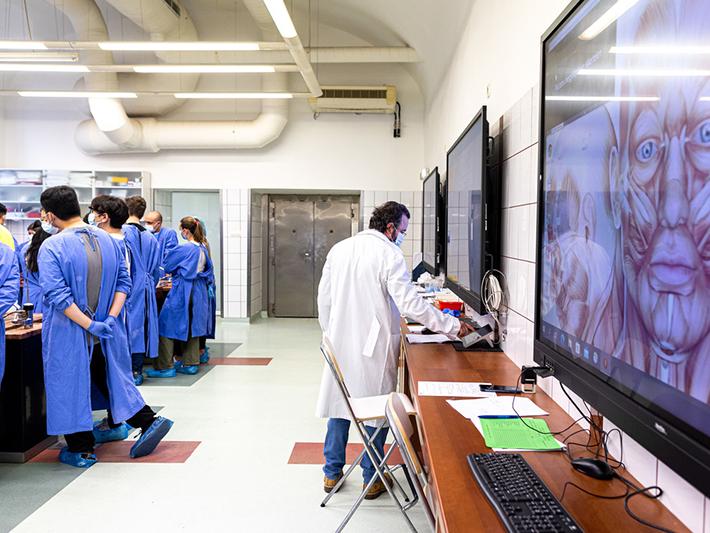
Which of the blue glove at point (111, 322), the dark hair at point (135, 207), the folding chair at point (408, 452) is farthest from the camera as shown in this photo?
the dark hair at point (135, 207)

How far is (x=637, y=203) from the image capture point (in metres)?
1.15

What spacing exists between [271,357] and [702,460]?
5659 mm

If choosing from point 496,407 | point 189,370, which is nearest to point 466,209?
point 496,407

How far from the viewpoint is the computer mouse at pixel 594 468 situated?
4.50 feet

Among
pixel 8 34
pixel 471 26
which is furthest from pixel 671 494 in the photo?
pixel 8 34

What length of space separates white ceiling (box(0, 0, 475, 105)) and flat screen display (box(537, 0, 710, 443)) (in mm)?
4590

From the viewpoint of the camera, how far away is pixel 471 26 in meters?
4.16

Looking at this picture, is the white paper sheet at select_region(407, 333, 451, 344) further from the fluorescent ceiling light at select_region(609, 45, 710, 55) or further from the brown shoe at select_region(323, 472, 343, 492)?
the fluorescent ceiling light at select_region(609, 45, 710, 55)

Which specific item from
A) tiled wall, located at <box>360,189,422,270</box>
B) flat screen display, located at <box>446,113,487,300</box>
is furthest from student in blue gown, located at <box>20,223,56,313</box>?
tiled wall, located at <box>360,189,422,270</box>

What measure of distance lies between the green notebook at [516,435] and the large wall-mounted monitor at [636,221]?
0.59ft

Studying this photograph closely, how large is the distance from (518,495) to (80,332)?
2.78 meters

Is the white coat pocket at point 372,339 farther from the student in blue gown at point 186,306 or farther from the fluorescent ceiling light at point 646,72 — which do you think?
the student in blue gown at point 186,306

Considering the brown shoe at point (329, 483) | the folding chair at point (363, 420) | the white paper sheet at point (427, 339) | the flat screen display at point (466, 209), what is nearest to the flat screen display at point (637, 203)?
the folding chair at point (363, 420)

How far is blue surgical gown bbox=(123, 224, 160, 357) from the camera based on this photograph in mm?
4934
